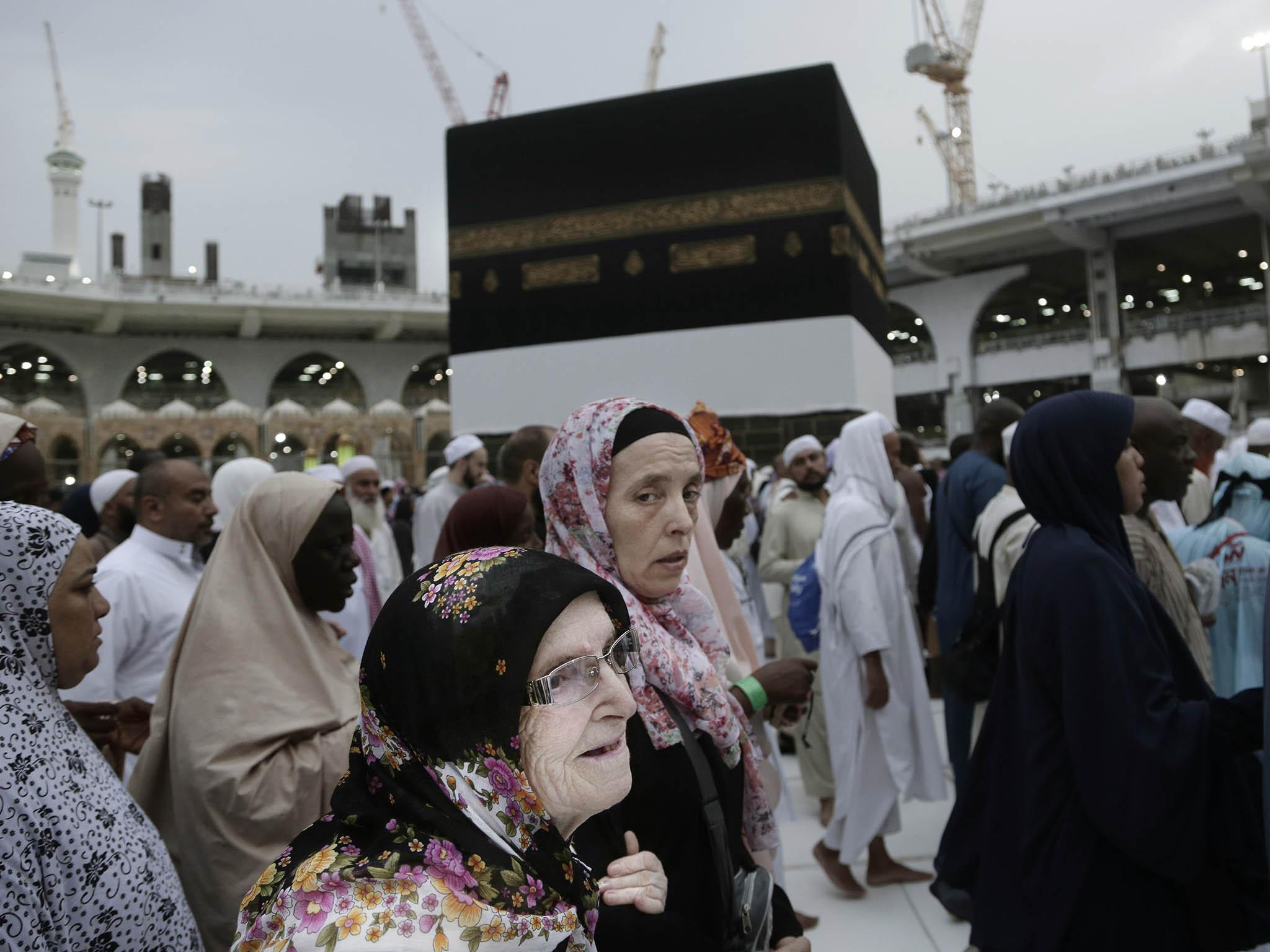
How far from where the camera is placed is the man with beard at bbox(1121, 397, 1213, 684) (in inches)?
75.4

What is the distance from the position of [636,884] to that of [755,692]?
1.94 feet

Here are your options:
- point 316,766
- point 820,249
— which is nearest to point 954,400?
point 820,249

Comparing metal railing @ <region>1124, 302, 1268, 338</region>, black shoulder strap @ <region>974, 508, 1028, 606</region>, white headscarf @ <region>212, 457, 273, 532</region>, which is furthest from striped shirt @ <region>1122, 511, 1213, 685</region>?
metal railing @ <region>1124, 302, 1268, 338</region>

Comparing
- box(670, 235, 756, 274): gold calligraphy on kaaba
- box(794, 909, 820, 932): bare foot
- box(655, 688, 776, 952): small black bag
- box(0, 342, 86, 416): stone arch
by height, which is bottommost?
box(794, 909, 820, 932): bare foot

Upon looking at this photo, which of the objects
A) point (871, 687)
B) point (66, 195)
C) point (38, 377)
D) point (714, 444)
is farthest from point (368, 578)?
point (66, 195)

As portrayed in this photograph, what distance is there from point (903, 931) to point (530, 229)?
27.6ft

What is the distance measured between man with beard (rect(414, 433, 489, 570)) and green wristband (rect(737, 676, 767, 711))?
131 inches

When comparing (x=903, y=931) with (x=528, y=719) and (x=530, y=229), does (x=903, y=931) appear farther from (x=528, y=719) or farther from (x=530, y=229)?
(x=530, y=229)

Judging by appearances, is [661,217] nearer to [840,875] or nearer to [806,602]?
[806,602]

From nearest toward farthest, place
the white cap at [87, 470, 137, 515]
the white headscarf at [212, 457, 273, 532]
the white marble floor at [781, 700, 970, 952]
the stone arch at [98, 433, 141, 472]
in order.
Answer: the white marble floor at [781, 700, 970, 952] < the white headscarf at [212, 457, 273, 532] < the white cap at [87, 470, 137, 515] < the stone arch at [98, 433, 141, 472]

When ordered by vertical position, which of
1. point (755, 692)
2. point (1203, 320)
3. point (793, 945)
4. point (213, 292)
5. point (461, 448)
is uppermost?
point (213, 292)

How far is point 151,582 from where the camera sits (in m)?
2.19

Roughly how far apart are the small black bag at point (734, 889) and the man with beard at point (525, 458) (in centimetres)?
161

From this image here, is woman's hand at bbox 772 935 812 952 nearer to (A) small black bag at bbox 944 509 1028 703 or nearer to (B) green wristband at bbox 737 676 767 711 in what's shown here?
(B) green wristband at bbox 737 676 767 711
